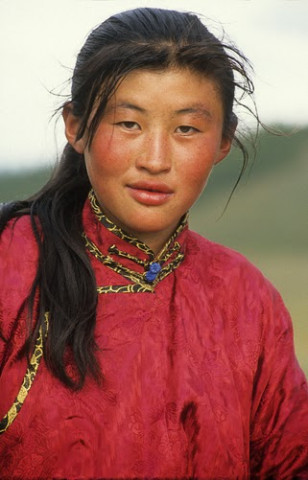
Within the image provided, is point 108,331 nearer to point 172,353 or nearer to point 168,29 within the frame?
point 172,353

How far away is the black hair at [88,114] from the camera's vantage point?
225cm

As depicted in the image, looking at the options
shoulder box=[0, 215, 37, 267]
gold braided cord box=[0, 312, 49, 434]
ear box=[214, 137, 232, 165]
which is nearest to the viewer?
gold braided cord box=[0, 312, 49, 434]

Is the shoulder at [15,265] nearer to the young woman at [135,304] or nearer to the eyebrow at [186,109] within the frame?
the young woman at [135,304]

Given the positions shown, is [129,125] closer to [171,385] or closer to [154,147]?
[154,147]

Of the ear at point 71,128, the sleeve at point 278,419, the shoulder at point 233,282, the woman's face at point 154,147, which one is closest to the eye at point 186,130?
the woman's face at point 154,147

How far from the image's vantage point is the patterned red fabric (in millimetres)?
2221

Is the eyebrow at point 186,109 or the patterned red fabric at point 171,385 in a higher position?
the eyebrow at point 186,109

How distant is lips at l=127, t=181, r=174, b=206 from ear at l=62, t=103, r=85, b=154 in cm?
19

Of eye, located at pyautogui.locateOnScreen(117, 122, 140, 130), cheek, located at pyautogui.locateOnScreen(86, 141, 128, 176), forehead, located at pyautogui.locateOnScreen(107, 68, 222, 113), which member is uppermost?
forehead, located at pyautogui.locateOnScreen(107, 68, 222, 113)

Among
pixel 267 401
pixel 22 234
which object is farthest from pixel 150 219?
pixel 267 401

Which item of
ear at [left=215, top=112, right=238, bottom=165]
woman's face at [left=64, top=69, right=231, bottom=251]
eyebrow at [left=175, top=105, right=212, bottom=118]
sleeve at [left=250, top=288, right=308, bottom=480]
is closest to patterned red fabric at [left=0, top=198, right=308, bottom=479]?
sleeve at [left=250, top=288, right=308, bottom=480]

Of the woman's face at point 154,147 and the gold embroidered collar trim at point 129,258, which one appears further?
the gold embroidered collar trim at point 129,258

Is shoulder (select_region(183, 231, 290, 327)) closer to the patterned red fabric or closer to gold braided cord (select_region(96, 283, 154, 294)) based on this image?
the patterned red fabric

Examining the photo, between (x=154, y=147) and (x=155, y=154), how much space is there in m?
0.02
